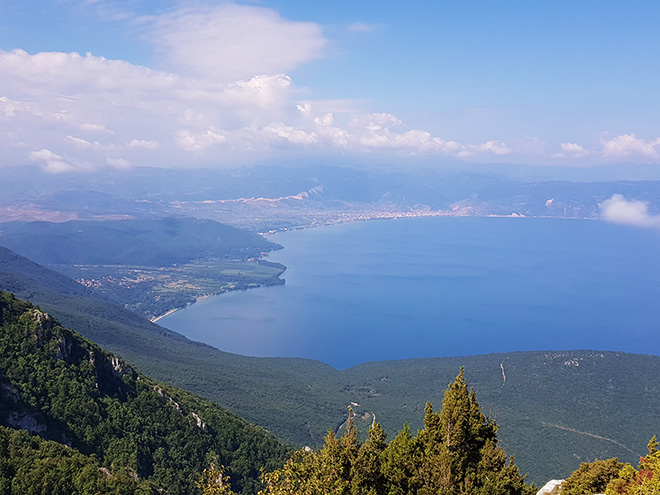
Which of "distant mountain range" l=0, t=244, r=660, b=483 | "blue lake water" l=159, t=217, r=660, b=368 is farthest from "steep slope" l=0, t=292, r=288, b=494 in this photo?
"blue lake water" l=159, t=217, r=660, b=368

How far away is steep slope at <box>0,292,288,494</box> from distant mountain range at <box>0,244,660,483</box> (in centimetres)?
2240

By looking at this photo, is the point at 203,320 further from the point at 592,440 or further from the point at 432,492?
the point at 432,492

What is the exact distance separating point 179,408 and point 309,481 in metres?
30.7

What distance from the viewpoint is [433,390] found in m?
82.9

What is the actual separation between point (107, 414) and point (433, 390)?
6111cm

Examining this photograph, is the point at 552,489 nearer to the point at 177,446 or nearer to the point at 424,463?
the point at 424,463

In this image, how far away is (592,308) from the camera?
175 metres

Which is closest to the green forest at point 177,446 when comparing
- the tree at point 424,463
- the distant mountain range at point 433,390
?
the tree at point 424,463

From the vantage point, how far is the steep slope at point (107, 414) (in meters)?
29.9

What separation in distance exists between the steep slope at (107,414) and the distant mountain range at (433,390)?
22.4m

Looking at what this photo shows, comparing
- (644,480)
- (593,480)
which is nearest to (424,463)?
(644,480)

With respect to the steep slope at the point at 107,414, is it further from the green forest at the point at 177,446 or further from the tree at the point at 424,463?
the tree at the point at 424,463

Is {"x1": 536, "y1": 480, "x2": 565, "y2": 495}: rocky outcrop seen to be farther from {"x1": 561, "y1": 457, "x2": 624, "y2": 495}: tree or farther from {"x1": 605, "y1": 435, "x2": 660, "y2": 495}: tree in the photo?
{"x1": 605, "y1": 435, "x2": 660, "y2": 495}: tree

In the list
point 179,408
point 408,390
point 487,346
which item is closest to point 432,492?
point 179,408
